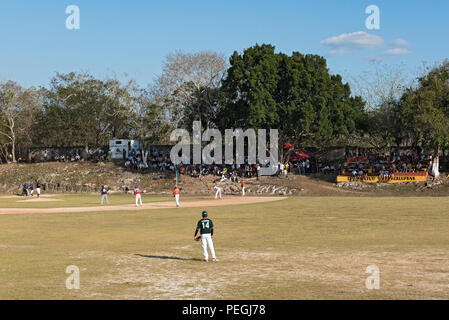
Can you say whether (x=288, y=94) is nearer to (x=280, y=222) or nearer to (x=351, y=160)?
(x=351, y=160)

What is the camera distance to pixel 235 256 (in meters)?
21.8

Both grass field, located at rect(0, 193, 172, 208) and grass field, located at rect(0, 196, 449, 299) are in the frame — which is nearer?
grass field, located at rect(0, 196, 449, 299)

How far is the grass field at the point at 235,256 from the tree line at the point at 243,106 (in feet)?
104

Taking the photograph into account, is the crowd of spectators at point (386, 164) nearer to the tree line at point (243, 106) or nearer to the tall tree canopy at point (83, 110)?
the tree line at point (243, 106)

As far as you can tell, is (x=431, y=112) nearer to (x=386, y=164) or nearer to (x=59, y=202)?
Result: (x=386, y=164)

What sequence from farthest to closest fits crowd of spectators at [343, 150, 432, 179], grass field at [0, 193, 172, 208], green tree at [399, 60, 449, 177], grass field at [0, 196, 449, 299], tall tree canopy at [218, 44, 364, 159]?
tall tree canopy at [218, 44, 364, 159] < crowd of spectators at [343, 150, 432, 179] < green tree at [399, 60, 449, 177] < grass field at [0, 193, 172, 208] < grass field at [0, 196, 449, 299]

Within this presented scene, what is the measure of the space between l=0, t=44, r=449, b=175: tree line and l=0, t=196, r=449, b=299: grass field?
A: 104 feet

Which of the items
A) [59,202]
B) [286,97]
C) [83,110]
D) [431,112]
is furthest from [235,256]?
[83,110]

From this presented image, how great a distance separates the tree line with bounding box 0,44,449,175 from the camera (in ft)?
225

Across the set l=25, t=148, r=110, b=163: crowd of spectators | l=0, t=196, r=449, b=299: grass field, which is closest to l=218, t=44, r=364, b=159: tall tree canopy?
l=25, t=148, r=110, b=163: crowd of spectators

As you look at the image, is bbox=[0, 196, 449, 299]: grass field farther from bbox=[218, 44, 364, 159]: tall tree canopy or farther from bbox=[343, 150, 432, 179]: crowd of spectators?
bbox=[218, 44, 364, 159]: tall tree canopy

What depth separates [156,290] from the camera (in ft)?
51.9

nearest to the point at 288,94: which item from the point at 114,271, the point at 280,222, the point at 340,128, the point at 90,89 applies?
the point at 340,128

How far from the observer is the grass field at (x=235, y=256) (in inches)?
618
